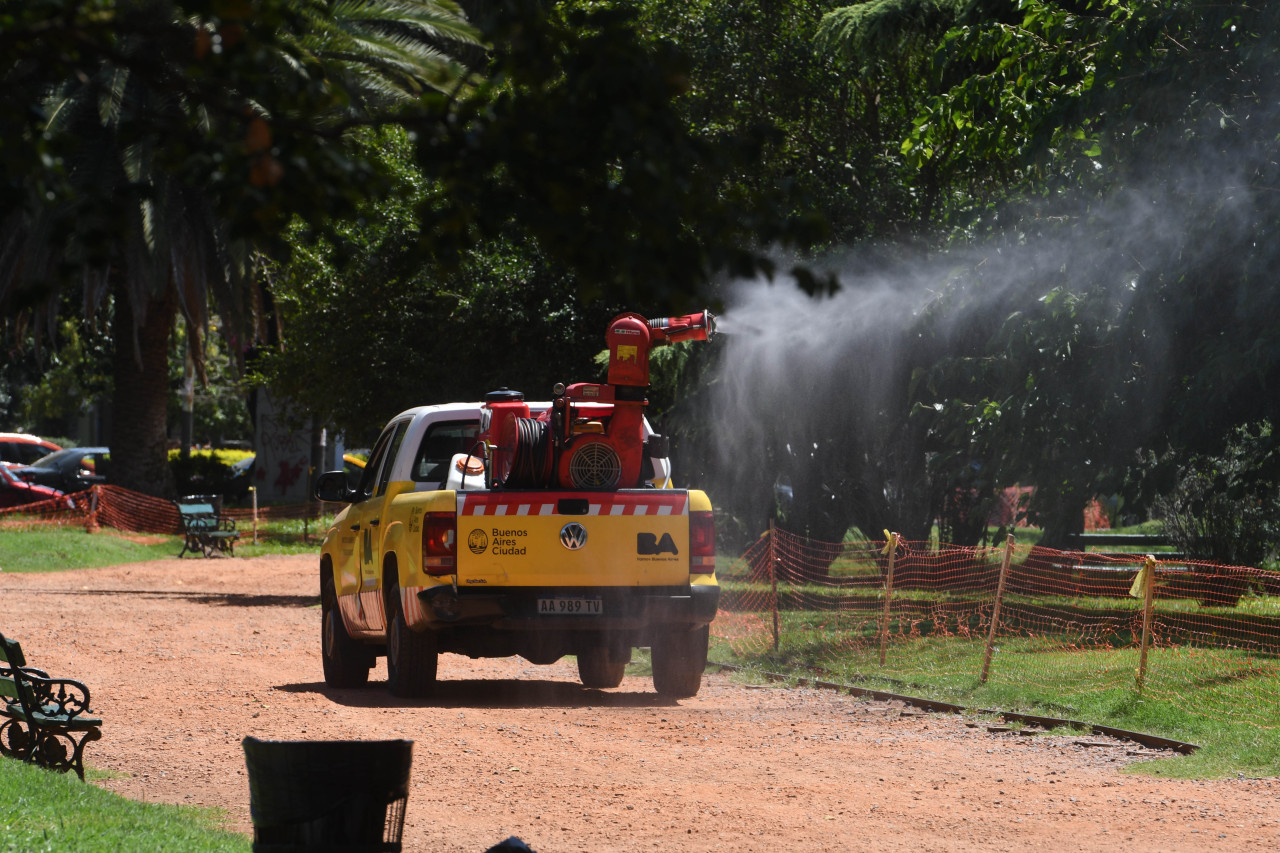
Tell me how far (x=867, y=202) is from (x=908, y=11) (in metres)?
3.02

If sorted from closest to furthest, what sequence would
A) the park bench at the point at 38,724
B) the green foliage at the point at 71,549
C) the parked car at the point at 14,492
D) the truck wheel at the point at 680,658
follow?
the park bench at the point at 38,724, the truck wheel at the point at 680,658, the green foliage at the point at 71,549, the parked car at the point at 14,492

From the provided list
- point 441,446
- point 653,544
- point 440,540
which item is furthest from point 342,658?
point 653,544

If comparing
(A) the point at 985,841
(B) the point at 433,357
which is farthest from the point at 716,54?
(A) the point at 985,841

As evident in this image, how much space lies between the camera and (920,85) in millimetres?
22516

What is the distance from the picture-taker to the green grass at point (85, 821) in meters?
5.97

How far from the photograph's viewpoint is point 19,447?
149 feet

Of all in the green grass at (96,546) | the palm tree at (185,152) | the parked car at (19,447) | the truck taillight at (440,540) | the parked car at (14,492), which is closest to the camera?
the palm tree at (185,152)

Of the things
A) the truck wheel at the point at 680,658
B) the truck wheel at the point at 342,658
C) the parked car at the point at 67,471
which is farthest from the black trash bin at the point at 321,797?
the parked car at the point at 67,471

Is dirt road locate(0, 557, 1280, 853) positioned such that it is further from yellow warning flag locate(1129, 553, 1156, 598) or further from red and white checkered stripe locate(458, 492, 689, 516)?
yellow warning flag locate(1129, 553, 1156, 598)

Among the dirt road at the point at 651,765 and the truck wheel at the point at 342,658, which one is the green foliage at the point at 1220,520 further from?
the truck wheel at the point at 342,658

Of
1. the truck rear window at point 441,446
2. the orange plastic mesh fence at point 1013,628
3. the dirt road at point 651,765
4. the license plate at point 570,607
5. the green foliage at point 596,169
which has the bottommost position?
the dirt road at point 651,765

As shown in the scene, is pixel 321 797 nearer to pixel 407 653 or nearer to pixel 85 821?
pixel 85 821

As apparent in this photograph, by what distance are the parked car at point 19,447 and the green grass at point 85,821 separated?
40.1 metres

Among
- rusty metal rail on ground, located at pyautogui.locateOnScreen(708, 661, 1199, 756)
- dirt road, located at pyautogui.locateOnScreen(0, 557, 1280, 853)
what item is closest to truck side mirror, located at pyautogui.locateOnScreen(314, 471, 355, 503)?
dirt road, located at pyautogui.locateOnScreen(0, 557, 1280, 853)
